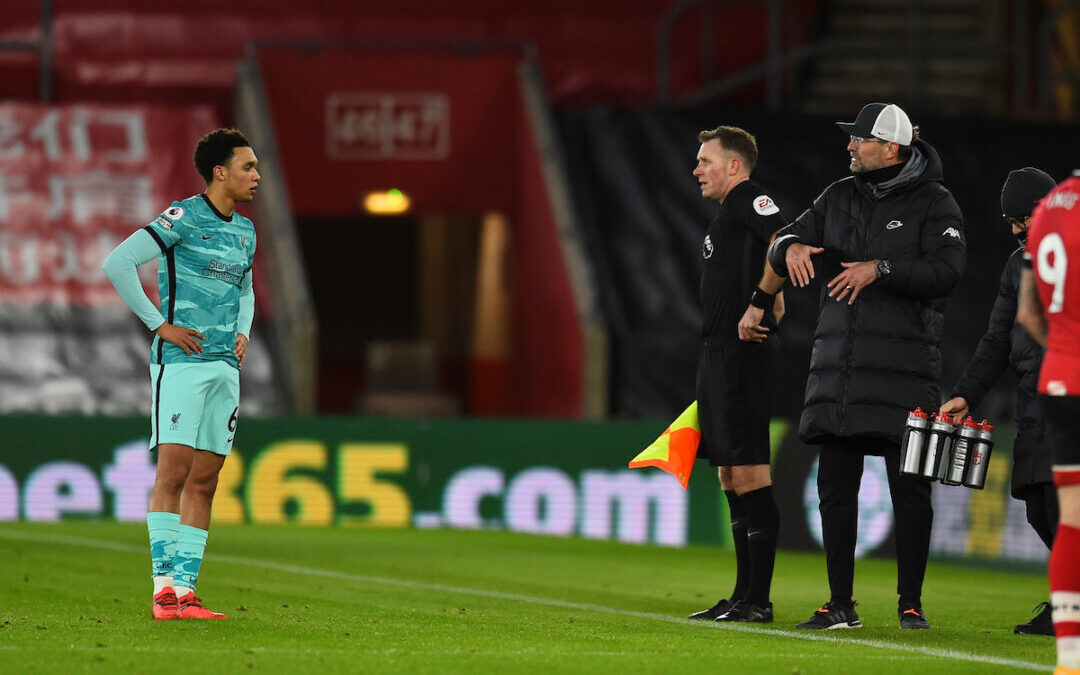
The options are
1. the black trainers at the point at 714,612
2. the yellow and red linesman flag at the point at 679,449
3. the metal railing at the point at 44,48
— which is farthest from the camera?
the metal railing at the point at 44,48

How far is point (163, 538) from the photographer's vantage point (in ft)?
27.6

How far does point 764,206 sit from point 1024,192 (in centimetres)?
115

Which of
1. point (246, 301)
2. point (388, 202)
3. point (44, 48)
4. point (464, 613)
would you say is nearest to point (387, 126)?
point (388, 202)

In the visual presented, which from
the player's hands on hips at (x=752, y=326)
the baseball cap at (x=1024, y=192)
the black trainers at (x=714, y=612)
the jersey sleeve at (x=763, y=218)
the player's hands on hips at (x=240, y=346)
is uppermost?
the baseball cap at (x=1024, y=192)

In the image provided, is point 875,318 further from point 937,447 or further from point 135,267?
point 135,267

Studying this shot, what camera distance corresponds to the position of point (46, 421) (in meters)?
17.7

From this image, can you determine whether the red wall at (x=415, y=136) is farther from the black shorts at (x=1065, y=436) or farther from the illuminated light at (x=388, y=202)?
the black shorts at (x=1065, y=436)

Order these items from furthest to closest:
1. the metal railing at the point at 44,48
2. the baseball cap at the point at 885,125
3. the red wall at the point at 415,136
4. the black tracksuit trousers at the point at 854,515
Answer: the metal railing at the point at 44,48, the red wall at the point at 415,136, the black tracksuit trousers at the point at 854,515, the baseball cap at the point at 885,125

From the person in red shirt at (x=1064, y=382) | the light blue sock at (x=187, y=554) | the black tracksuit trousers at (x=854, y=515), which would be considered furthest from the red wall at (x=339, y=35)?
the person in red shirt at (x=1064, y=382)

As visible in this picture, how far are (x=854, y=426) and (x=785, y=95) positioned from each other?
16092 mm

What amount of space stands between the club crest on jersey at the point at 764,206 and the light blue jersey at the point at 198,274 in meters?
2.30

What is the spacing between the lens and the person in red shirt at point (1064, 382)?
649cm

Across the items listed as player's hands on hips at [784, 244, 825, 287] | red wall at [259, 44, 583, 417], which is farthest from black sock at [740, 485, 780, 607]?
red wall at [259, 44, 583, 417]

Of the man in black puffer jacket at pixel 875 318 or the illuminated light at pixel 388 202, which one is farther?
the illuminated light at pixel 388 202
